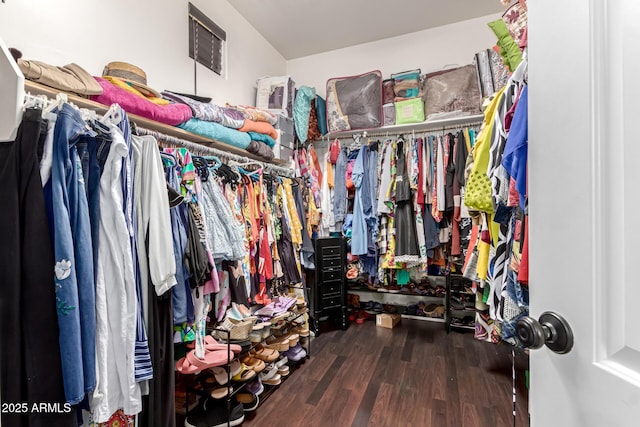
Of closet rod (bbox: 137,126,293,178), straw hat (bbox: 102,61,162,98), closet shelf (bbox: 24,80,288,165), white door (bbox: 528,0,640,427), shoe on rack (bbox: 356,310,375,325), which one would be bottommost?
shoe on rack (bbox: 356,310,375,325)

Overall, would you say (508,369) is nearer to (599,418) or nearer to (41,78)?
(599,418)

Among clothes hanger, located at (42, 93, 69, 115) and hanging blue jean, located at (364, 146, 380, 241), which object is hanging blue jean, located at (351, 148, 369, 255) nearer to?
hanging blue jean, located at (364, 146, 380, 241)

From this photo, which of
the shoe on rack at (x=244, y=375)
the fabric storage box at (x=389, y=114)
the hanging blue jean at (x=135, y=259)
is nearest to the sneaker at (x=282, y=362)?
the shoe on rack at (x=244, y=375)

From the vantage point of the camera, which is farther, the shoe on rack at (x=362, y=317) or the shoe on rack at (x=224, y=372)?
the shoe on rack at (x=362, y=317)

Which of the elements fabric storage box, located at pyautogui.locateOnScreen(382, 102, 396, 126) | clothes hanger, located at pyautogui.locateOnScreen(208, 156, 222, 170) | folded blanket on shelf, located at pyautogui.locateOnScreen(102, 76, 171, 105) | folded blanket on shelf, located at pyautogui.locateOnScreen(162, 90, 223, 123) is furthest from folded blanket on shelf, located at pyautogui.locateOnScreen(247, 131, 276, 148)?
fabric storage box, located at pyautogui.locateOnScreen(382, 102, 396, 126)

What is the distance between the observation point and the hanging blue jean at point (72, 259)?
88 cm

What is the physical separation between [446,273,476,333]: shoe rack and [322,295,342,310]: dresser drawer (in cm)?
110

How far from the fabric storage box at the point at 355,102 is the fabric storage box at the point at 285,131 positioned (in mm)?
631

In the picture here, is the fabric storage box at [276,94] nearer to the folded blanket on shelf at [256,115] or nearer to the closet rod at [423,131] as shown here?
the folded blanket on shelf at [256,115]

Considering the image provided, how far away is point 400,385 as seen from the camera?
2.05 metres

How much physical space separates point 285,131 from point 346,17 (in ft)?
4.39

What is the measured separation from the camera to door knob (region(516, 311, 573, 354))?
0.46m

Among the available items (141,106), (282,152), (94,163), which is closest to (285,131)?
(282,152)

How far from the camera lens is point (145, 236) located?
1.21 metres
